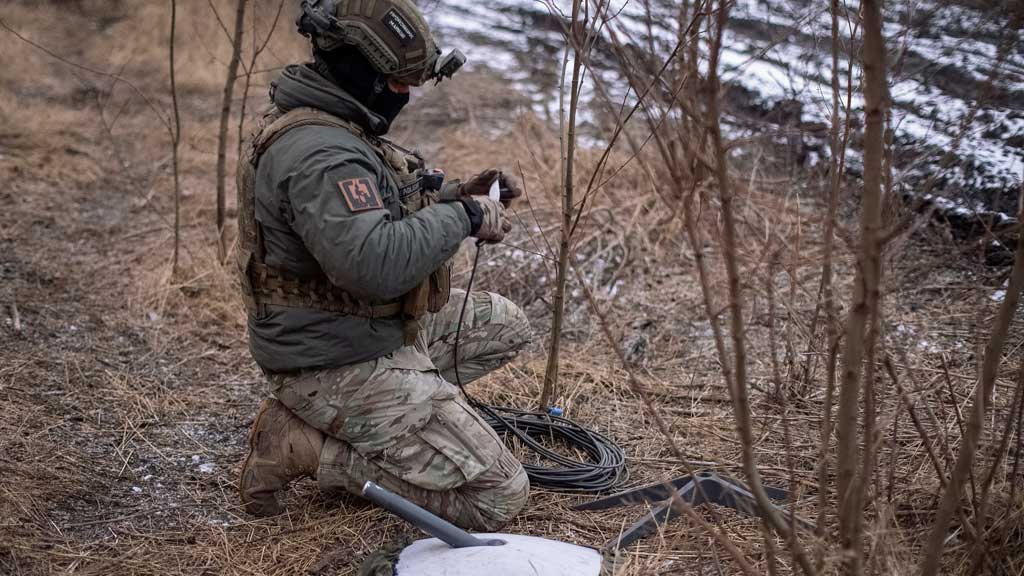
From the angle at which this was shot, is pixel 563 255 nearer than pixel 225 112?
Yes

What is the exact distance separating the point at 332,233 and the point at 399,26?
25.6 inches

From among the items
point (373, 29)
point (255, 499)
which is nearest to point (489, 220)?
point (373, 29)

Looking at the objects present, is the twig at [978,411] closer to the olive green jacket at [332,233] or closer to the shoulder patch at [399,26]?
the olive green jacket at [332,233]

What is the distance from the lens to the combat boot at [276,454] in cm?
A: 283

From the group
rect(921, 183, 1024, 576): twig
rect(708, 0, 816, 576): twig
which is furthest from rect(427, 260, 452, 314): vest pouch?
rect(921, 183, 1024, 576): twig

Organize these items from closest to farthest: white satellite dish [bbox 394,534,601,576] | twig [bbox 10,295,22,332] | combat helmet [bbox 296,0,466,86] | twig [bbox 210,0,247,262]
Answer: white satellite dish [bbox 394,534,601,576], combat helmet [bbox 296,0,466,86], twig [bbox 10,295,22,332], twig [bbox 210,0,247,262]

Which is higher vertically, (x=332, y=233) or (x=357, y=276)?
(x=332, y=233)

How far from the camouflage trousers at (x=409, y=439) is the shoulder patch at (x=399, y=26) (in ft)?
3.20

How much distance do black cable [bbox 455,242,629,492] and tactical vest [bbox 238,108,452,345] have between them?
293 millimetres

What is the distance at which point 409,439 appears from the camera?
9.04 ft

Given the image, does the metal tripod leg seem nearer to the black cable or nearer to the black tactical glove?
the black cable

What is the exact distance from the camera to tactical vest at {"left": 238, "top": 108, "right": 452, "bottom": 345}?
103 inches

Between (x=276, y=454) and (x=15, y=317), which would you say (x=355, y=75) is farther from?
(x=15, y=317)

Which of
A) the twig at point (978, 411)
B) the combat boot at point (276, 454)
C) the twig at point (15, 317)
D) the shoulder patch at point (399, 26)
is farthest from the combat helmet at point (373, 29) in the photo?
the twig at point (15, 317)
